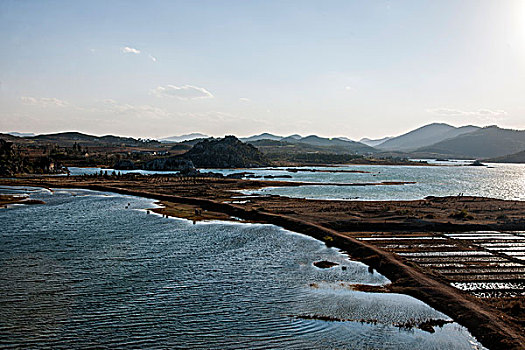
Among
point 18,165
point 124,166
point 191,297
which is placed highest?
point 18,165

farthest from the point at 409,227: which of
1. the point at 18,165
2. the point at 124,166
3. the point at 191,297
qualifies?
the point at 124,166

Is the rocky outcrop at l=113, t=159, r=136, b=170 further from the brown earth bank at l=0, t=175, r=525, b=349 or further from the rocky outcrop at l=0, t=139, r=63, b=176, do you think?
the brown earth bank at l=0, t=175, r=525, b=349

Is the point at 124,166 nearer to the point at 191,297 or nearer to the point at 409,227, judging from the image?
the point at 409,227

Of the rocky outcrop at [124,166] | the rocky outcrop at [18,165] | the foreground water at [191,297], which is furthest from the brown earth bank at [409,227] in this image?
the rocky outcrop at [124,166]

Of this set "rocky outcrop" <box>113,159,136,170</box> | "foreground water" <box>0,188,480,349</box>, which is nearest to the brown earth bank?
"foreground water" <box>0,188,480,349</box>

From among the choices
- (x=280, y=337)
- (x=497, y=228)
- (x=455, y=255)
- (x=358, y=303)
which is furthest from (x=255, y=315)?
(x=497, y=228)

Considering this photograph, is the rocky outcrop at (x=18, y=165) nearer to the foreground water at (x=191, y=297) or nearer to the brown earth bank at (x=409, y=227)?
the brown earth bank at (x=409, y=227)
